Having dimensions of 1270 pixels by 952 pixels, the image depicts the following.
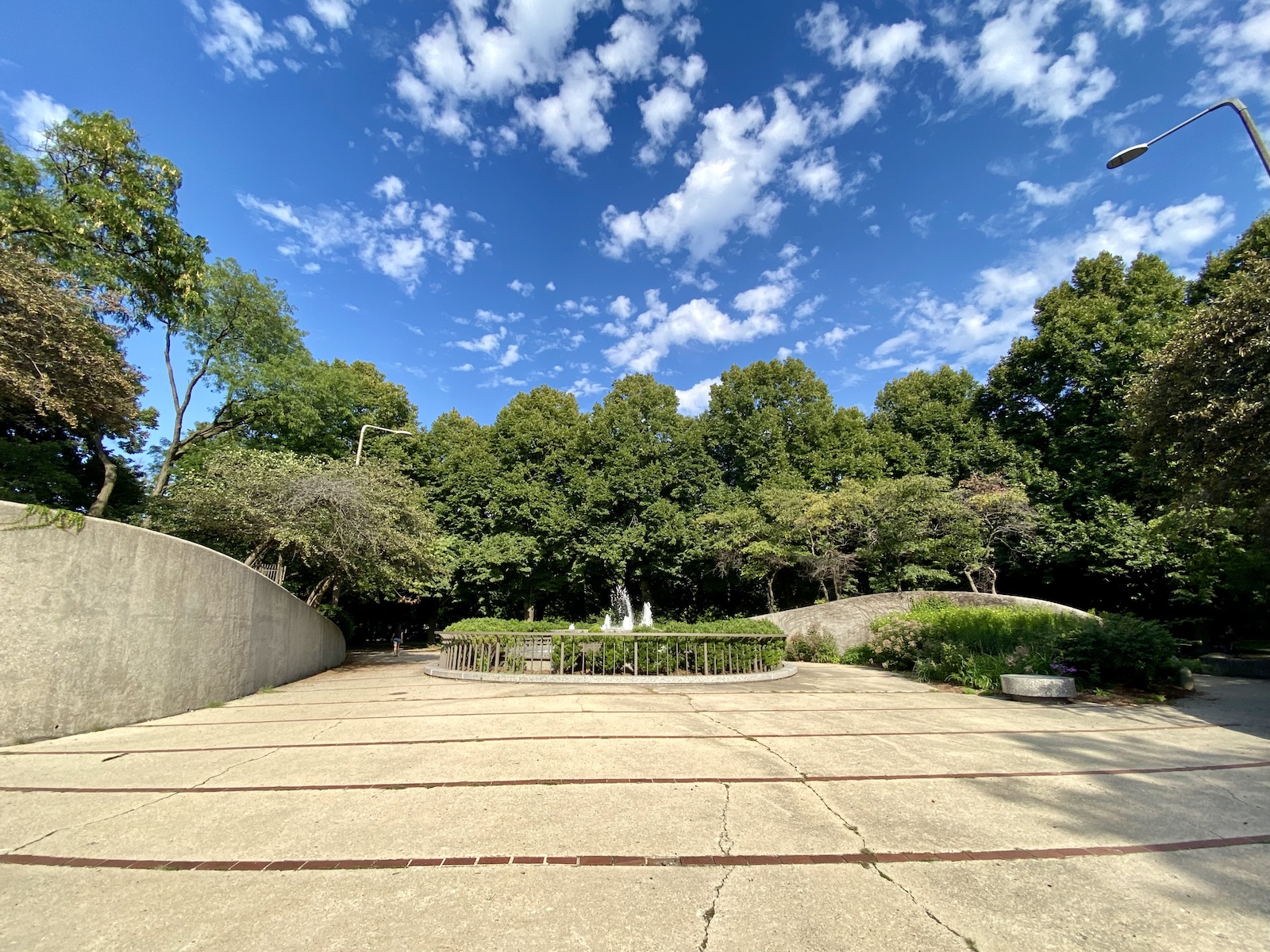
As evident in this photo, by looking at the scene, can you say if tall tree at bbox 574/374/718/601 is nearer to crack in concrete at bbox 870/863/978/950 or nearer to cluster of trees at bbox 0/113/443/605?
cluster of trees at bbox 0/113/443/605

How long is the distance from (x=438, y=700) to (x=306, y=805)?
506 centimetres

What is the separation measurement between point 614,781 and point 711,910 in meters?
2.10

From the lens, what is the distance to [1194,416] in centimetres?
875


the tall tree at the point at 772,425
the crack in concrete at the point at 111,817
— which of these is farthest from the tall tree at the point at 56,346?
the tall tree at the point at 772,425

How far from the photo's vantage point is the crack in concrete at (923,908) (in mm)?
2352

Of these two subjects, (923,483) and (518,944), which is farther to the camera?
(923,483)

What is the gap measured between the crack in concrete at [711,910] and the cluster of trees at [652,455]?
34.5 feet

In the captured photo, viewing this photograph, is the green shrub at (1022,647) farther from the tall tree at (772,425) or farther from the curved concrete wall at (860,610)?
the tall tree at (772,425)

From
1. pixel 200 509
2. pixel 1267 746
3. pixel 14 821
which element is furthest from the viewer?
pixel 200 509

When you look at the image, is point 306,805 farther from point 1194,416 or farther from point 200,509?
point 1194,416

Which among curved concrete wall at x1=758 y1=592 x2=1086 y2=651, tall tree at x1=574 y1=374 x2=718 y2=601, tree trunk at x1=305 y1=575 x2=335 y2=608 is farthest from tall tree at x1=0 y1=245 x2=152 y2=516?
curved concrete wall at x1=758 y1=592 x2=1086 y2=651

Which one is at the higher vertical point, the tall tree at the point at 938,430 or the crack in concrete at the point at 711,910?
the tall tree at the point at 938,430

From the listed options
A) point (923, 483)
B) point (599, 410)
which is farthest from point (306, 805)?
point (599, 410)

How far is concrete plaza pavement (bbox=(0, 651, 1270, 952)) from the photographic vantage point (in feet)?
8.07
